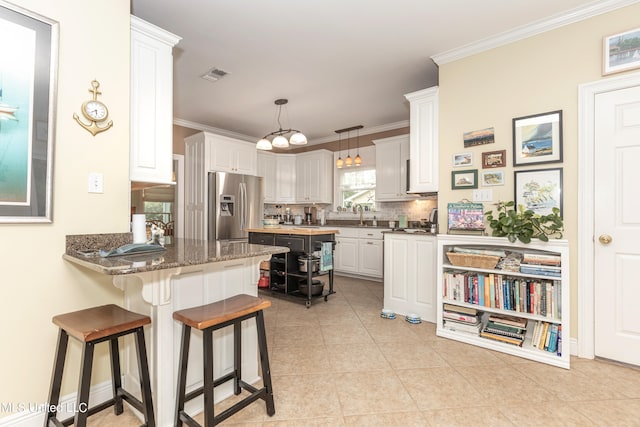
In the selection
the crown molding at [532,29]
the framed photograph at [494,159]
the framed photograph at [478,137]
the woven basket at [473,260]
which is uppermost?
the crown molding at [532,29]

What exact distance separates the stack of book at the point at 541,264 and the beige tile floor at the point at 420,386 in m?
0.69

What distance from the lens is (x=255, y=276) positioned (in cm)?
213

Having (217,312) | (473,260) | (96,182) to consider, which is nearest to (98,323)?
(217,312)

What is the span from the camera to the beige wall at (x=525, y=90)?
243cm

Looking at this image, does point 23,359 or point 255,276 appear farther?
point 255,276

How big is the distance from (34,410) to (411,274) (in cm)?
311

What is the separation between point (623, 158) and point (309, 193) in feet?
15.9

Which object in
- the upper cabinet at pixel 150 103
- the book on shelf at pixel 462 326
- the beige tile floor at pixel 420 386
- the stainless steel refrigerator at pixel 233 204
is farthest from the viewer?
the stainless steel refrigerator at pixel 233 204

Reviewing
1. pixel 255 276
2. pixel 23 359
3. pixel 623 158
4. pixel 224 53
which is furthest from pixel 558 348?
pixel 224 53

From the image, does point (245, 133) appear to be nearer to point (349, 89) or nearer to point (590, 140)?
point (349, 89)

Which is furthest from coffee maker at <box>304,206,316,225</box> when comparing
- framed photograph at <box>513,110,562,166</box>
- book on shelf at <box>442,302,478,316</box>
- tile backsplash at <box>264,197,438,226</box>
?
framed photograph at <box>513,110,562,166</box>

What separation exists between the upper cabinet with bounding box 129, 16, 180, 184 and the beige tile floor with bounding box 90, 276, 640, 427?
5.03 feet

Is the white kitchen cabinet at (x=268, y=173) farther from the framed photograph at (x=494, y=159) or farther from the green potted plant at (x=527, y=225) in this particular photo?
the green potted plant at (x=527, y=225)

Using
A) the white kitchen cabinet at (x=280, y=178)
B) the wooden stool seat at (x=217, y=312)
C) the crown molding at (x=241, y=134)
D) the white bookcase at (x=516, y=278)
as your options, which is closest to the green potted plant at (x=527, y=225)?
the white bookcase at (x=516, y=278)
